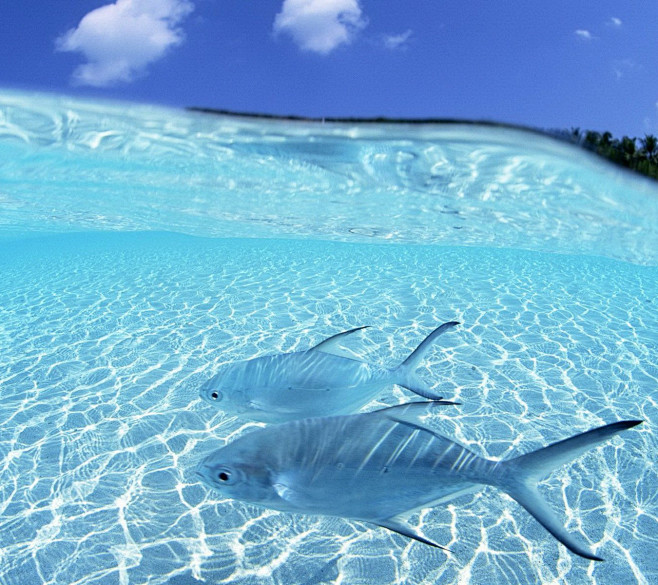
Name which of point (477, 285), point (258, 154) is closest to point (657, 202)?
point (477, 285)

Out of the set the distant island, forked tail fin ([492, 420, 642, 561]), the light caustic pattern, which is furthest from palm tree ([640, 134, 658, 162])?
forked tail fin ([492, 420, 642, 561])

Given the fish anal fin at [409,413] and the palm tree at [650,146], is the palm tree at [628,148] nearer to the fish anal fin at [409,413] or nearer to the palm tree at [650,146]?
the palm tree at [650,146]

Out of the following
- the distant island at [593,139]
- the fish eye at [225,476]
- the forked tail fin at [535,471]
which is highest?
the distant island at [593,139]

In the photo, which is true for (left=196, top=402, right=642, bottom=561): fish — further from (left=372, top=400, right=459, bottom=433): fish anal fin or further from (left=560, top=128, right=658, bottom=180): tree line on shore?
(left=560, top=128, right=658, bottom=180): tree line on shore

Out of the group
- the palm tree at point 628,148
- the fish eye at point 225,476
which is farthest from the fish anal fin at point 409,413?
the palm tree at point 628,148

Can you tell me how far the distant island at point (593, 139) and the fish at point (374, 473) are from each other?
17.9ft

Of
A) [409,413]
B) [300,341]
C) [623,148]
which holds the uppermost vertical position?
[623,148]

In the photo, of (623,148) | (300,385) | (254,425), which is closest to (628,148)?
(623,148)

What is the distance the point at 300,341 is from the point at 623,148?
6.50 meters

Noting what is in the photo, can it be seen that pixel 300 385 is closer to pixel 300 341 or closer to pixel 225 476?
pixel 225 476

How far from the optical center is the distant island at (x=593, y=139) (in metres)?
6.70

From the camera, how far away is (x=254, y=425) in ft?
21.2

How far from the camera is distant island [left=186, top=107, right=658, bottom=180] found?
670 cm

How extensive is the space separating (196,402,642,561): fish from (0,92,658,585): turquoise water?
222cm
